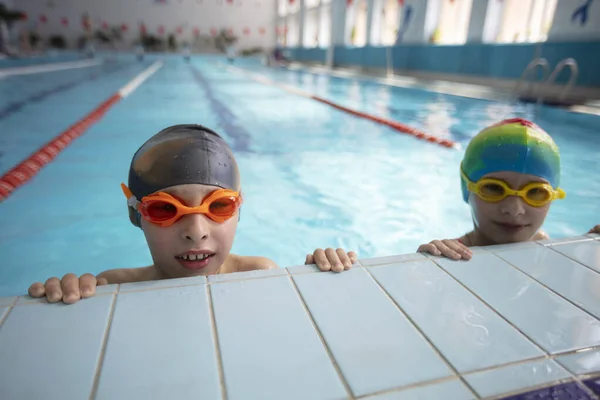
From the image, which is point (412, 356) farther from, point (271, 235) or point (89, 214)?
point (89, 214)

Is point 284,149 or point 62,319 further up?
point 62,319

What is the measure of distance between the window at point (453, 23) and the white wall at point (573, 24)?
9.95 feet

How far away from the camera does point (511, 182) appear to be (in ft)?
5.51

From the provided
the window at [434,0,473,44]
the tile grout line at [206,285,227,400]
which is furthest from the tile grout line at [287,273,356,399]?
the window at [434,0,473,44]

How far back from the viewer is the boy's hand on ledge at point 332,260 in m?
1.48

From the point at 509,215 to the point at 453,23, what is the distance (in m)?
12.9

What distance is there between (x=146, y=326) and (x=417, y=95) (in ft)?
33.0

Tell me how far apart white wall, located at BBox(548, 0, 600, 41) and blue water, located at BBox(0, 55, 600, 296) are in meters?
2.04

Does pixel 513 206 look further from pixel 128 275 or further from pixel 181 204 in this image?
pixel 128 275

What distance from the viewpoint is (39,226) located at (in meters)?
3.09

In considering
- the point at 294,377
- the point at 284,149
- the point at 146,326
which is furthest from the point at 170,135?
the point at 284,149

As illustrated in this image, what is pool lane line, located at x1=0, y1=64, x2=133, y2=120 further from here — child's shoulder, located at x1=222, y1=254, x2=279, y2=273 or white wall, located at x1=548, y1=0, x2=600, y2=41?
white wall, located at x1=548, y1=0, x2=600, y2=41

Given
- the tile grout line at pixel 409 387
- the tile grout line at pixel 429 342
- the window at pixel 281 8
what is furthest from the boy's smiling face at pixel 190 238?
the window at pixel 281 8

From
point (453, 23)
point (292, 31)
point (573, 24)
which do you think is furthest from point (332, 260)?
point (292, 31)
